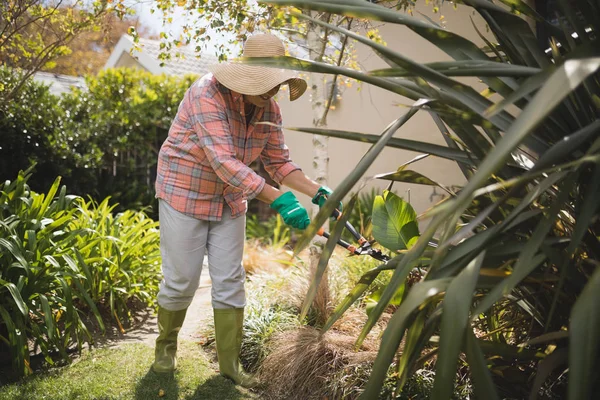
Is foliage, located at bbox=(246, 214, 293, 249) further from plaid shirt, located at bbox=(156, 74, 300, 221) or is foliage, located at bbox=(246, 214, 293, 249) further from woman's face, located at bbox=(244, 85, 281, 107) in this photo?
woman's face, located at bbox=(244, 85, 281, 107)

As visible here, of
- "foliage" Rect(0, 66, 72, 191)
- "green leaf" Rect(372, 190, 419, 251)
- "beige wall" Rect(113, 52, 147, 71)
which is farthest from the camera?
"beige wall" Rect(113, 52, 147, 71)

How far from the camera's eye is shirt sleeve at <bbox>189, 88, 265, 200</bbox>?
3.12 meters

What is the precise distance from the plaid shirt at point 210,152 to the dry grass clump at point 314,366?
2.78 ft

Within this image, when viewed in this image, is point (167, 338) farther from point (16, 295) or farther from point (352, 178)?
point (352, 178)

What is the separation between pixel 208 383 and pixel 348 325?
911mm

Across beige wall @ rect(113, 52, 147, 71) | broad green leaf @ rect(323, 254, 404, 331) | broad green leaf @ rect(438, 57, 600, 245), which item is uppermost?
beige wall @ rect(113, 52, 147, 71)

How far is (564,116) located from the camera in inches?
74.2

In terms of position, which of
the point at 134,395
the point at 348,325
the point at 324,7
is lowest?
the point at 134,395

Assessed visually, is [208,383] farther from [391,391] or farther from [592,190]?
[592,190]

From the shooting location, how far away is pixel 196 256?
3.53 meters

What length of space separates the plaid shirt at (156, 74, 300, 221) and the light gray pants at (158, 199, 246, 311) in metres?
0.07

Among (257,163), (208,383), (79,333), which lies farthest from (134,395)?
(257,163)

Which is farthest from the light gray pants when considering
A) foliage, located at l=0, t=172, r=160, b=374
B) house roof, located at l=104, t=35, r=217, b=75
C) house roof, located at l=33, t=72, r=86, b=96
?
house roof, located at l=33, t=72, r=86, b=96

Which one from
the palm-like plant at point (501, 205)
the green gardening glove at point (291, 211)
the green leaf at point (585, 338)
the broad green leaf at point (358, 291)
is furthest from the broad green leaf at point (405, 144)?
the green gardening glove at point (291, 211)
